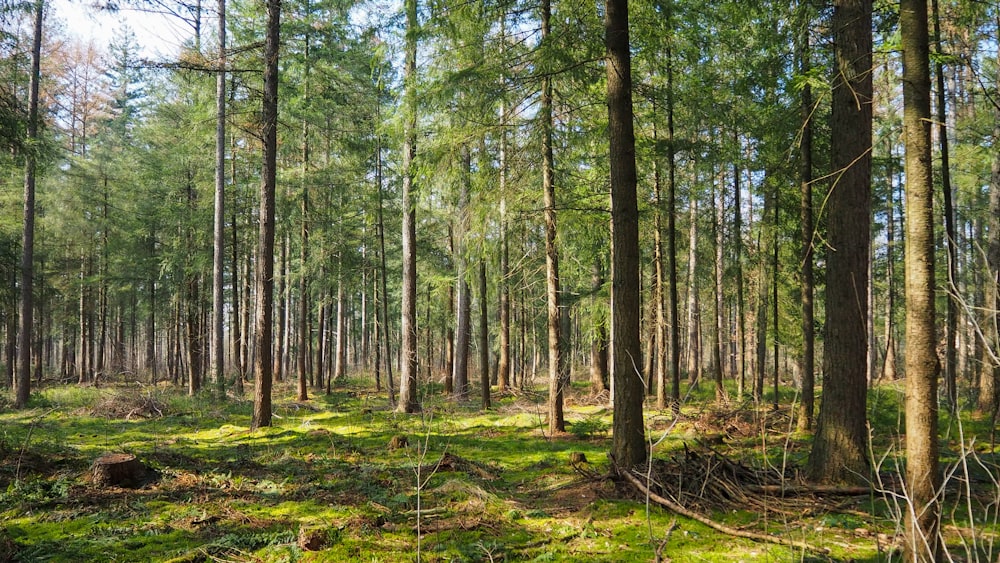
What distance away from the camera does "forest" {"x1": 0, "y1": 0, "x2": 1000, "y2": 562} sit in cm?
449

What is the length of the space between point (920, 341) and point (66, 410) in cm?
1898

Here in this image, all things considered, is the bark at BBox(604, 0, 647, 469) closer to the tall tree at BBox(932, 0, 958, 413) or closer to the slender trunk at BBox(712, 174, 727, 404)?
the tall tree at BBox(932, 0, 958, 413)

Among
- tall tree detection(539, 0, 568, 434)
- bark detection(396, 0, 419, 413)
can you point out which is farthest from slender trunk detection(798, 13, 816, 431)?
bark detection(396, 0, 419, 413)

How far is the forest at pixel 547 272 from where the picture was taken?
449 centimetres

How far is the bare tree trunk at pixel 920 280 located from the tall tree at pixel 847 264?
2.81m

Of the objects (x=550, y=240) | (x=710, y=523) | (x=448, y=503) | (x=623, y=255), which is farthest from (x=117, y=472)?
(x=550, y=240)

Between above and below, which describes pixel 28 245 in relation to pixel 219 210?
below

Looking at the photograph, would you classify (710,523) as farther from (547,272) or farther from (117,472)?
(117,472)

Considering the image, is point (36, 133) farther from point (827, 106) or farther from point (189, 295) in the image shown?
point (827, 106)

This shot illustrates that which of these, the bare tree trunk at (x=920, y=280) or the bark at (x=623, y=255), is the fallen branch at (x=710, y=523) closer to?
the bark at (x=623, y=255)

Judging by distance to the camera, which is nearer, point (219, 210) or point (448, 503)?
point (448, 503)

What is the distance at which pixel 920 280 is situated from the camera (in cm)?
342

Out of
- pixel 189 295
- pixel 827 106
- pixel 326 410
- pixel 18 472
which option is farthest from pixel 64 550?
pixel 189 295

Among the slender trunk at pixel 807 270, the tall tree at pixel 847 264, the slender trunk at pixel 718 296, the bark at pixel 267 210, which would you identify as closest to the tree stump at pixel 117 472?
the bark at pixel 267 210
